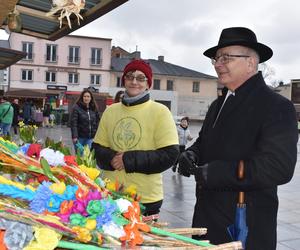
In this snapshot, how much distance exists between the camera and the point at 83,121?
7.60 m

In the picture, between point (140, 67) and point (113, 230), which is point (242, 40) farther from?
point (113, 230)

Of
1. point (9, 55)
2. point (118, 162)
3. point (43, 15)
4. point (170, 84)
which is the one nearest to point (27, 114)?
point (9, 55)

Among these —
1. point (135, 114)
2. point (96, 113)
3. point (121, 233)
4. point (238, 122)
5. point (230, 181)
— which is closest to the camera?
point (121, 233)

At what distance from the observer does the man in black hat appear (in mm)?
2064

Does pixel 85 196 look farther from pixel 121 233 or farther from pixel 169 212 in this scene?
pixel 169 212

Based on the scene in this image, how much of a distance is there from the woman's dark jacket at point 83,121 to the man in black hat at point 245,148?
5.24m

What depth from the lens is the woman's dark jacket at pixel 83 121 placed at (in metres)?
7.54

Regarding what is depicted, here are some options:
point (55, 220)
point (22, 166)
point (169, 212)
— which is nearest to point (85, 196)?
point (55, 220)

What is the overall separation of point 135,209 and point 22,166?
0.47 metres

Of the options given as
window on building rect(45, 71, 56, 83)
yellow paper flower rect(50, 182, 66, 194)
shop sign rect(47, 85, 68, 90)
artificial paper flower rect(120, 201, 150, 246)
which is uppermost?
window on building rect(45, 71, 56, 83)

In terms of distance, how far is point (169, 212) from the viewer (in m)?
5.94

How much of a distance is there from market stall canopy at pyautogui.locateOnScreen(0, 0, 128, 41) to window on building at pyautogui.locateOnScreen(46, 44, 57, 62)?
133ft

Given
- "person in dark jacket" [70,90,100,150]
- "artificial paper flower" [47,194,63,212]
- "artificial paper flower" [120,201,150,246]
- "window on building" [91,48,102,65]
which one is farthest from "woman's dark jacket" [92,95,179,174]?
"window on building" [91,48,102,65]

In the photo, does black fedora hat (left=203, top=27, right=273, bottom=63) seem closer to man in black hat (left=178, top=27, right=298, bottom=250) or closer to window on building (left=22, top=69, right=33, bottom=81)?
man in black hat (left=178, top=27, right=298, bottom=250)
